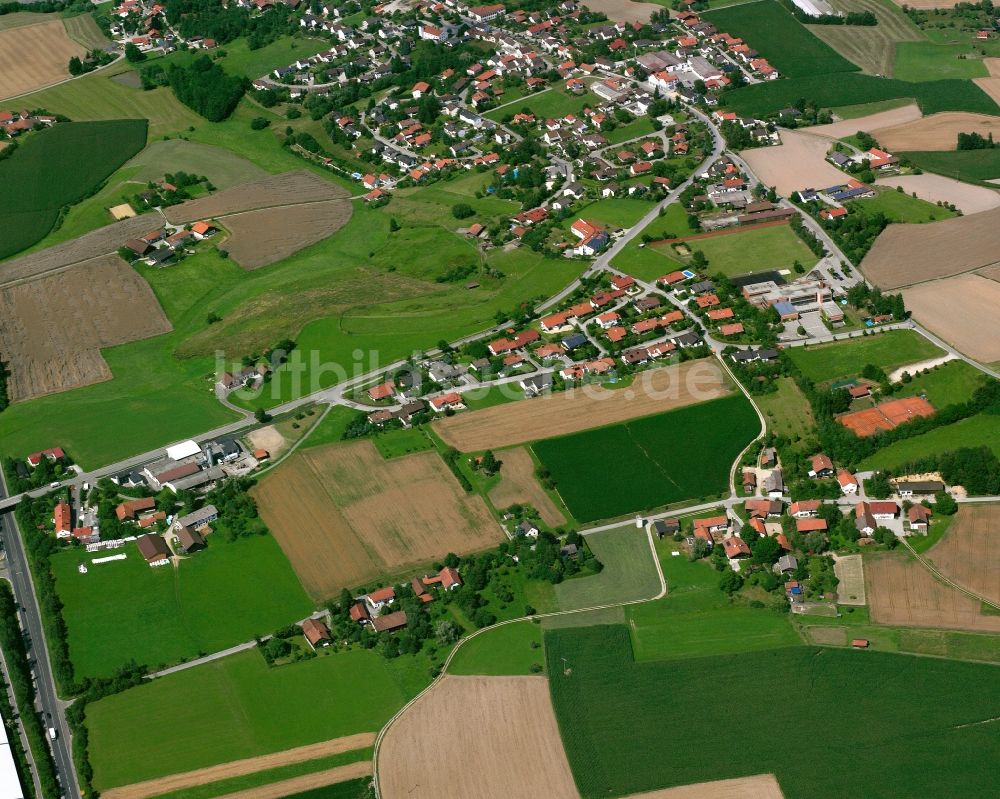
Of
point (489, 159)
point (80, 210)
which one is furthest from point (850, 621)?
point (80, 210)

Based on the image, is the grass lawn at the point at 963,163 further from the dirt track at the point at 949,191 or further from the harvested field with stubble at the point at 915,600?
the harvested field with stubble at the point at 915,600

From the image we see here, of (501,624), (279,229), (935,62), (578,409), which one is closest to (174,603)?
(501,624)

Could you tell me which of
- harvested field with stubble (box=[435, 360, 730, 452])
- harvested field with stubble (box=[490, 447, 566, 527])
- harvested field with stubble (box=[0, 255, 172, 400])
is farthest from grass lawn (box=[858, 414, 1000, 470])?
harvested field with stubble (box=[0, 255, 172, 400])

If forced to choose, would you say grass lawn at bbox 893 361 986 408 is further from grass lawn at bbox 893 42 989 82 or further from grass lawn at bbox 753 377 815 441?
grass lawn at bbox 893 42 989 82

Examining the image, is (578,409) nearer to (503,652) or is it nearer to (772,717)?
(503,652)

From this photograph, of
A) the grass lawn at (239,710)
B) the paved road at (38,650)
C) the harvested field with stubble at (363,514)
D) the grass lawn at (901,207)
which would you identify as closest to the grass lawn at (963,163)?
the grass lawn at (901,207)

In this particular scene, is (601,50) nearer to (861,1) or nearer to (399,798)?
(861,1)
